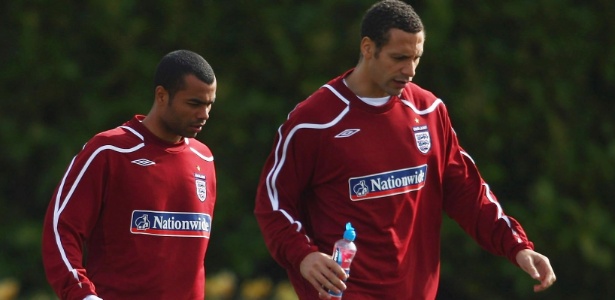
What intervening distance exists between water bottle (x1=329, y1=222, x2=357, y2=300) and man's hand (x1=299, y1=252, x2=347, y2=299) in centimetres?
4

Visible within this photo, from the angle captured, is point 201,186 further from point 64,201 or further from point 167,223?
point 64,201

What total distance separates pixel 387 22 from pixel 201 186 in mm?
1040

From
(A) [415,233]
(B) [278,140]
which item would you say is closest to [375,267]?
(A) [415,233]

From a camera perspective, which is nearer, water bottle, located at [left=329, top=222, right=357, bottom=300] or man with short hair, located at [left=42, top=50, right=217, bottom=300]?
water bottle, located at [left=329, top=222, right=357, bottom=300]

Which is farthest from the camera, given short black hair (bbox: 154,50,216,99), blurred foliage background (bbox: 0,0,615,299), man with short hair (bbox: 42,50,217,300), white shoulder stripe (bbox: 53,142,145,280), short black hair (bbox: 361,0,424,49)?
blurred foliage background (bbox: 0,0,615,299)

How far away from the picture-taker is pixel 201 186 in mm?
6062

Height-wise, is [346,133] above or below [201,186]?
above

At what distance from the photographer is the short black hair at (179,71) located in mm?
5953

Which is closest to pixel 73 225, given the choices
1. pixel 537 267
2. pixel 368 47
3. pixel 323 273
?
pixel 323 273

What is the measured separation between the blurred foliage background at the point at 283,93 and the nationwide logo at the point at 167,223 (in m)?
3.02

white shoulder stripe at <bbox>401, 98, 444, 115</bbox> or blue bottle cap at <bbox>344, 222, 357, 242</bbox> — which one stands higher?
white shoulder stripe at <bbox>401, 98, 444, 115</bbox>

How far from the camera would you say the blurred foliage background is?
9039 mm

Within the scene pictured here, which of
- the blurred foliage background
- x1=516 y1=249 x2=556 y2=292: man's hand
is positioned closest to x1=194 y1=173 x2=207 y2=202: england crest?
x1=516 y1=249 x2=556 y2=292: man's hand

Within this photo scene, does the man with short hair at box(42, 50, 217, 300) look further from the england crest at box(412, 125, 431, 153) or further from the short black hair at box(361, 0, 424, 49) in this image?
the england crest at box(412, 125, 431, 153)
